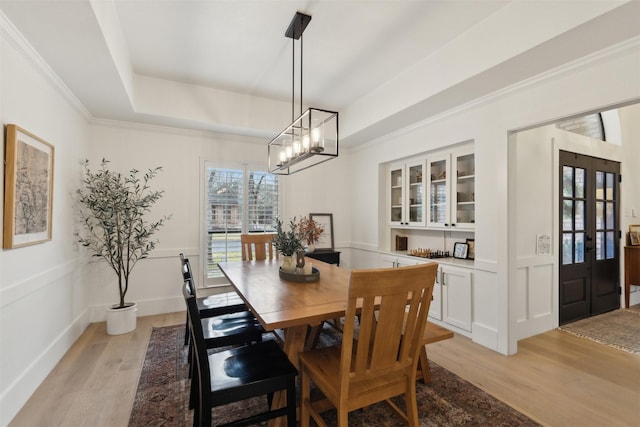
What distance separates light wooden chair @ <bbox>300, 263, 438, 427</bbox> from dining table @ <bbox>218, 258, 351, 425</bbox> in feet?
0.68

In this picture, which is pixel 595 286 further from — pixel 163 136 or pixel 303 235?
pixel 163 136

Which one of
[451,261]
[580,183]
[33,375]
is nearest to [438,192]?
[451,261]

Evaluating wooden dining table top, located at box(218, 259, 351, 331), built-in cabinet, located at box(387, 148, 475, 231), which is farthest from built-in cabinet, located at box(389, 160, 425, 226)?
wooden dining table top, located at box(218, 259, 351, 331)

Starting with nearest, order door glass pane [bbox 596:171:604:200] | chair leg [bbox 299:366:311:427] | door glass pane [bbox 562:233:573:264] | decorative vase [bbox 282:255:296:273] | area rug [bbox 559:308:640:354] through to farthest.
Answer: chair leg [bbox 299:366:311:427], decorative vase [bbox 282:255:296:273], area rug [bbox 559:308:640:354], door glass pane [bbox 562:233:573:264], door glass pane [bbox 596:171:604:200]

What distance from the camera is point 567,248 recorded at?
374 centimetres

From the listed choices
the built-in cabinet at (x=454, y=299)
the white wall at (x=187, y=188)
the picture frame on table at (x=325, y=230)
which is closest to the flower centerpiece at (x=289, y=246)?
the built-in cabinet at (x=454, y=299)

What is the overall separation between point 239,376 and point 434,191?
322 centimetres

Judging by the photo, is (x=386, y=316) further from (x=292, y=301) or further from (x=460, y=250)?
(x=460, y=250)

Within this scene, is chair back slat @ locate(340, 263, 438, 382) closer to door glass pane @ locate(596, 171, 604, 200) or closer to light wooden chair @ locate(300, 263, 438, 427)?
light wooden chair @ locate(300, 263, 438, 427)

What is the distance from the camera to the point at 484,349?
306 centimetres

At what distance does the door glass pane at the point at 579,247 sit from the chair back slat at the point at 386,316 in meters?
3.42

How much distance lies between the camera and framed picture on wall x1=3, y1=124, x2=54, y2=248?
1990 millimetres

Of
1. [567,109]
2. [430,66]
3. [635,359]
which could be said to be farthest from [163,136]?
[635,359]

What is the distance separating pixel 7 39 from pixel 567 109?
4.00m
